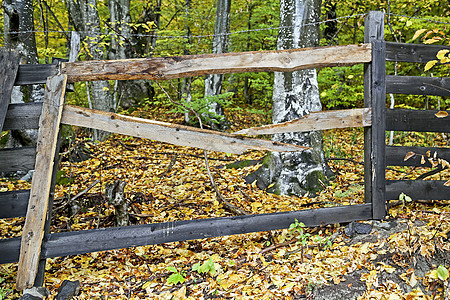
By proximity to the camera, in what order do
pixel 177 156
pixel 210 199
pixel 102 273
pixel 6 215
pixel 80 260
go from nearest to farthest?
1. pixel 6 215
2. pixel 102 273
3. pixel 80 260
4. pixel 210 199
5. pixel 177 156

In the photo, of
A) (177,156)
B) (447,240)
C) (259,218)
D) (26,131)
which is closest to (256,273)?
(259,218)

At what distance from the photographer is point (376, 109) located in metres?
3.49

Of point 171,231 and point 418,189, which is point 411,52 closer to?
point 418,189

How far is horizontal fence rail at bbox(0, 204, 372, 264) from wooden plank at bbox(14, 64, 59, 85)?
61.1 inches

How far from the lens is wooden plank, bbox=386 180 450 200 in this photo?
364 cm

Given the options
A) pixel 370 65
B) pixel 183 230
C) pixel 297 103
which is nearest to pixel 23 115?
pixel 183 230

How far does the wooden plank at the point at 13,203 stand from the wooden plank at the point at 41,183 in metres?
0.09

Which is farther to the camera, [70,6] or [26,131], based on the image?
[70,6]

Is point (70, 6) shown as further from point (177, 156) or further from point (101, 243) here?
point (101, 243)

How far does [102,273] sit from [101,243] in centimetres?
52

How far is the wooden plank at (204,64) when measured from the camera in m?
3.13

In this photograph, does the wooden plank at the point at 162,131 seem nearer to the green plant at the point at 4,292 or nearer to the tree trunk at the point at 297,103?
the tree trunk at the point at 297,103

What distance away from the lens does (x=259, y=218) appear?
3.39 meters

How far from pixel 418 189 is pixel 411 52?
163 centimetres
